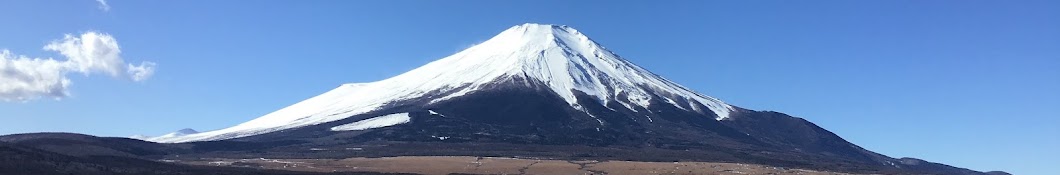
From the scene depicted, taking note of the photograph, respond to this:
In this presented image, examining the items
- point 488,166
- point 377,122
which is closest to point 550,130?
point 377,122

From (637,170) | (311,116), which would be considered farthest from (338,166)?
(311,116)

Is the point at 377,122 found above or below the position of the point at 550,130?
above

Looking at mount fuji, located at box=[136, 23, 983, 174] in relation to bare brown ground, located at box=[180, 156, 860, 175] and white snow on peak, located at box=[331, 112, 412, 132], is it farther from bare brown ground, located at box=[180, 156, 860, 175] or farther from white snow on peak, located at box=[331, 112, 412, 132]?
bare brown ground, located at box=[180, 156, 860, 175]

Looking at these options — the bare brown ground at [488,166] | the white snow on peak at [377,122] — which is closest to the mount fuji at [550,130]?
the white snow on peak at [377,122]

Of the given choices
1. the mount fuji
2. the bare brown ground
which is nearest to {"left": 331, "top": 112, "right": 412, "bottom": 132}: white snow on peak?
the mount fuji

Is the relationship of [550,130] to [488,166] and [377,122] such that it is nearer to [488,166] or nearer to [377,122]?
[377,122]

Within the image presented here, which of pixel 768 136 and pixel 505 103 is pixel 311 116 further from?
pixel 768 136

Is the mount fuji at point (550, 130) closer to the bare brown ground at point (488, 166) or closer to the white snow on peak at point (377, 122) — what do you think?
the white snow on peak at point (377, 122)
